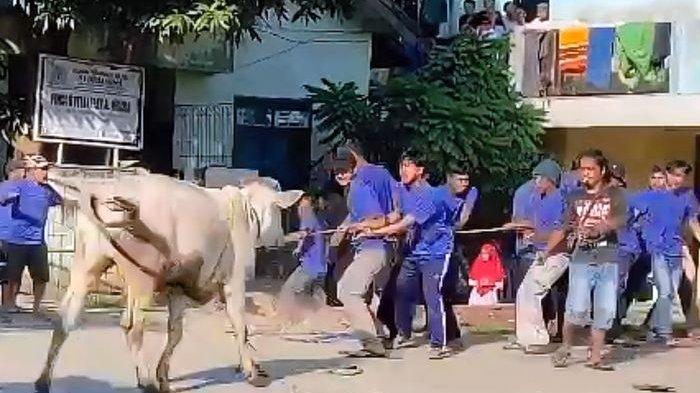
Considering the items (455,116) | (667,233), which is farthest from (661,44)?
(667,233)

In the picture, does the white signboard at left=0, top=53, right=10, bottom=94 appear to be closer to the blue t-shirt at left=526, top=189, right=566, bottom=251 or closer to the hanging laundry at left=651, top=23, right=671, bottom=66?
the blue t-shirt at left=526, top=189, right=566, bottom=251

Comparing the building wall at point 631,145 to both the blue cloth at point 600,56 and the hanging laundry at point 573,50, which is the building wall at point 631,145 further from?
the hanging laundry at point 573,50

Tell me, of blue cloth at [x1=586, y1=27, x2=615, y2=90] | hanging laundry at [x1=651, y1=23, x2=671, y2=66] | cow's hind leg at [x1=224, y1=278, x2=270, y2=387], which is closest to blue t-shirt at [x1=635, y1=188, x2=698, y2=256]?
cow's hind leg at [x1=224, y1=278, x2=270, y2=387]

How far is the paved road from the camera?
984 centimetres

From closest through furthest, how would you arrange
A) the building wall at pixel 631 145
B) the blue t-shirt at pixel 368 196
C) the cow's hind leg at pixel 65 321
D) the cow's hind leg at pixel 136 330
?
the cow's hind leg at pixel 65 321 < the cow's hind leg at pixel 136 330 < the blue t-shirt at pixel 368 196 < the building wall at pixel 631 145

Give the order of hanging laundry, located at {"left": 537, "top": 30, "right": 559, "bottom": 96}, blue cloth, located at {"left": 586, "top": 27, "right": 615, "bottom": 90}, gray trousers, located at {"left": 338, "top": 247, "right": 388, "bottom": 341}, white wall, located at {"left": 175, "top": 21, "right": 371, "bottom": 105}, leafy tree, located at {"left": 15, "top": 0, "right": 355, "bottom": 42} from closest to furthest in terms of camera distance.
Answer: gray trousers, located at {"left": 338, "top": 247, "right": 388, "bottom": 341}
leafy tree, located at {"left": 15, "top": 0, "right": 355, "bottom": 42}
blue cloth, located at {"left": 586, "top": 27, "right": 615, "bottom": 90}
hanging laundry, located at {"left": 537, "top": 30, "right": 559, "bottom": 96}
white wall, located at {"left": 175, "top": 21, "right": 371, "bottom": 105}

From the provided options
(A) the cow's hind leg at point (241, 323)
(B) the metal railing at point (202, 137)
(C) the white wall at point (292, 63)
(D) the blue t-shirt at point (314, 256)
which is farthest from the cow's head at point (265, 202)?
(C) the white wall at point (292, 63)

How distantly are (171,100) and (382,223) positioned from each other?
914cm

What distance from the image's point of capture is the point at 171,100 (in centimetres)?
1988

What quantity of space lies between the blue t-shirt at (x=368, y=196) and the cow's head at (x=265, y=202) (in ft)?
5.24

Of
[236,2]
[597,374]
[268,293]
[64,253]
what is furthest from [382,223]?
[64,253]

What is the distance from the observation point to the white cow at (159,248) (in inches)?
344

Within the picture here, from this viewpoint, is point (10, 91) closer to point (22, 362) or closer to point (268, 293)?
point (268, 293)

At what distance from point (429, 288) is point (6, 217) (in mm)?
4809
